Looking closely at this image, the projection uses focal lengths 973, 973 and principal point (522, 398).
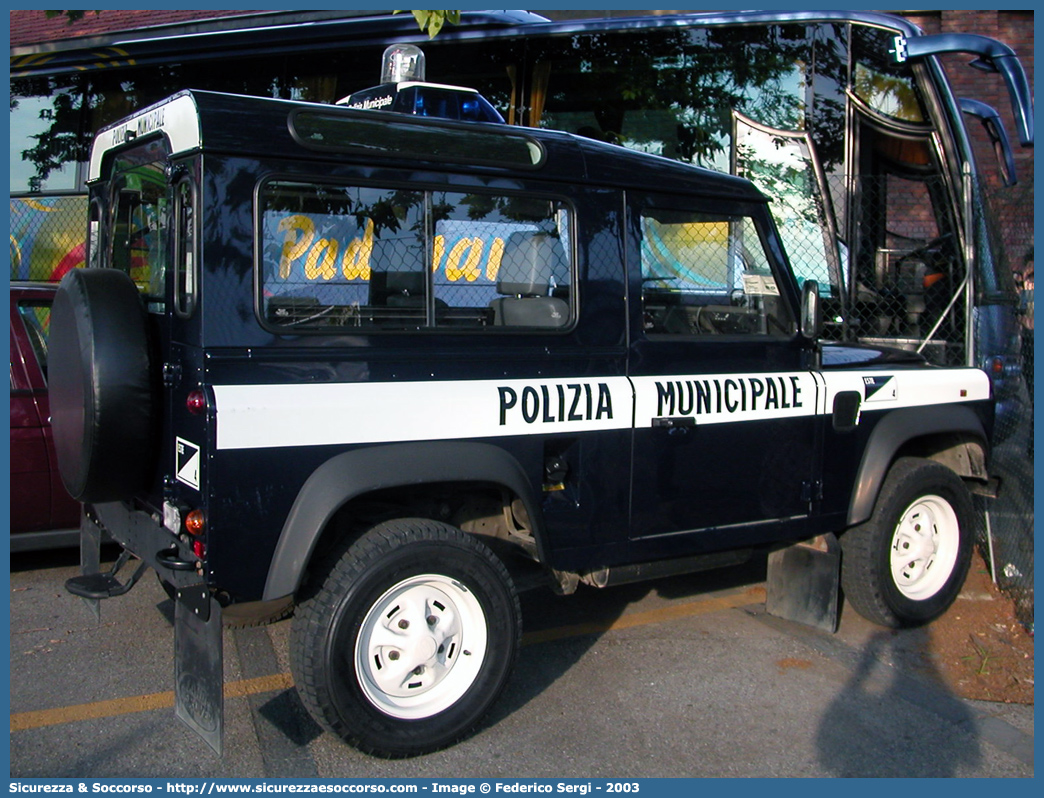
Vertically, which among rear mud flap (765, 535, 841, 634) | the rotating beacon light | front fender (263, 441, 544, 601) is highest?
the rotating beacon light

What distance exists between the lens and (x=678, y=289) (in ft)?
14.5

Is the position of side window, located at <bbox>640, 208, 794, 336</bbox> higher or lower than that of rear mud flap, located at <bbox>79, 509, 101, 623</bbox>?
higher

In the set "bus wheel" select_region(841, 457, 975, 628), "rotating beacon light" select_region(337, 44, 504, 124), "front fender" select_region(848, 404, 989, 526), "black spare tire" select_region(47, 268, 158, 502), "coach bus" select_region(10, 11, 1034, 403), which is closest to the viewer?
"black spare tire" select_region(47, 268, 158, 502)

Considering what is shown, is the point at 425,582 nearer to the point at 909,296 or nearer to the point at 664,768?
the point at 664,768

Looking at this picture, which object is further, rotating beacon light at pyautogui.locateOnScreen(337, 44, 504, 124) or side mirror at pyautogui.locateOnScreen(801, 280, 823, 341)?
rotating beacon light at pyautogui.locateOnScreen(337, 44, 504, 124)

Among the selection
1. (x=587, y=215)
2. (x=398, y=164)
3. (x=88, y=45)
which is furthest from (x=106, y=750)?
(x=88, y=45)

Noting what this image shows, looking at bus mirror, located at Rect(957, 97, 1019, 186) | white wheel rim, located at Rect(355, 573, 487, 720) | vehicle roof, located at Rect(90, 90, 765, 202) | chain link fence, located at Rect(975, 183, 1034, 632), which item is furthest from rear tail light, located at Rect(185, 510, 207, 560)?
bus mirror, located at Rect(957, 97, 1019, 186)

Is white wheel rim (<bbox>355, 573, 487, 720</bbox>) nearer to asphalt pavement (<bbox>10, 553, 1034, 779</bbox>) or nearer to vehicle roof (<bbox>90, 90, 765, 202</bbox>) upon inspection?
asphalt pavement (<bbox>10, 553, 1034, 779</bbox>)

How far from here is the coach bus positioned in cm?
825

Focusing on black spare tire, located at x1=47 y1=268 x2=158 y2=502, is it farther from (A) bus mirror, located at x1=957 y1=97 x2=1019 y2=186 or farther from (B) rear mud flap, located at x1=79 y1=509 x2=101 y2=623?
(A) bus mirror, located at x1=957 y1=97 x2=1019 y2=186

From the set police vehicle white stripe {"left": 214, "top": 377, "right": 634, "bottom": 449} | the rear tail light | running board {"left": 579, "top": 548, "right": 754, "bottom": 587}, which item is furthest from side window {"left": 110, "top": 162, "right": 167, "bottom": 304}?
running board {"left": 579, "top": 548, "right": 754, "bottom": 587}

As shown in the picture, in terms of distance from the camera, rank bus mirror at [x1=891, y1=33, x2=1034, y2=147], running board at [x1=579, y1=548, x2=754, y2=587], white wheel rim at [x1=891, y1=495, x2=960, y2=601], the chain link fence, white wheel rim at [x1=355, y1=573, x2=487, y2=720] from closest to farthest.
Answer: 1. white wheel rim at [x1=355, y1=573, x2=487, y2=720]
2. running board at [x1=579, y1=548, x2=754, y2=587]
3. white wheel rim at [x1=891, y1=495, x2=960, y2=601]
4. the chain link fence
5. bus mirror at [x1=891, y1=33, x2=1034, y2=147]

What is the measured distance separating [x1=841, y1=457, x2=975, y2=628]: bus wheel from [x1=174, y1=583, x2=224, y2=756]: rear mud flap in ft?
10.8

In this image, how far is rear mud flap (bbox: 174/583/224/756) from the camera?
3.33 metres
